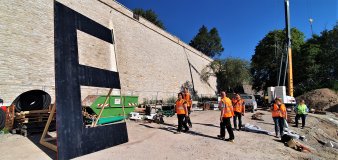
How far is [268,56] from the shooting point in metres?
47.9

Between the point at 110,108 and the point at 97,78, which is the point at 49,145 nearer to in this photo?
the point at 97,78

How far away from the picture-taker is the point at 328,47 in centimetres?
A: 3944

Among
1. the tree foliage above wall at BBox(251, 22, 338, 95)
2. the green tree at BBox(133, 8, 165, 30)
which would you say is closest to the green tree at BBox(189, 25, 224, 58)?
the green tree at BBox(133, 8, 165, 30)

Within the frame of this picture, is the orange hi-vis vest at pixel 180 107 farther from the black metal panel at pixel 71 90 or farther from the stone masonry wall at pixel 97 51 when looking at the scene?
the stone masonry wall at pixel 97 51

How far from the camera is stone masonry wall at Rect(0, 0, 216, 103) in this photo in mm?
12164

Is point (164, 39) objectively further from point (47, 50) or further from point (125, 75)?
point (47, 50)

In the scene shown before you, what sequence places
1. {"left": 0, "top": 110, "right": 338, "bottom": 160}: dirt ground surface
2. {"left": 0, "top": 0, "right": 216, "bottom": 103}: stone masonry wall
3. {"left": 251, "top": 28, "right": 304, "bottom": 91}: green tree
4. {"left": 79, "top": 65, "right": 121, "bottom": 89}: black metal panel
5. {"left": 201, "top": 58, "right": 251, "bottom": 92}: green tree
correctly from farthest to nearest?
1. {"left": 251, "top": 28, "right": 304, "bottom": 91}: green tree
2. {"left": 201, "top": 58, "right": 251, "bottom": 92}: green tree
3. {"left": 0, "top": 0, "right": 216, "bottom": 103}: stone masonry wall
4. {"left": 79, "top": 65, "right": 121, "bottom": 89}: black metal panel
5. {"left": 0, "top": 110, "right": 338, "bottom": 160}: dirt ground surface

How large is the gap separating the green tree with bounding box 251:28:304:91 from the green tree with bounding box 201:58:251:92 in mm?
8172

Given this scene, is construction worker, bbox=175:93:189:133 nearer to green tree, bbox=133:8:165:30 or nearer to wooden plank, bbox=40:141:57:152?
wooden plank, bbox=40:141:57:152

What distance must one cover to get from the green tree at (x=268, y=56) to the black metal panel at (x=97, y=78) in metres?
40.2

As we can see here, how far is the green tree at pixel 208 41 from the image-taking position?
80.3m

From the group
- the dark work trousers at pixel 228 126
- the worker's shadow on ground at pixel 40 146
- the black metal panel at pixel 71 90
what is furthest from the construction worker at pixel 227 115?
the worker's shadow on ground at pixel 40 146

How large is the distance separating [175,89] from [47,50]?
18360 mm

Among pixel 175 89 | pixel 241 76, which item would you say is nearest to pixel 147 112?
pixel 175 89
